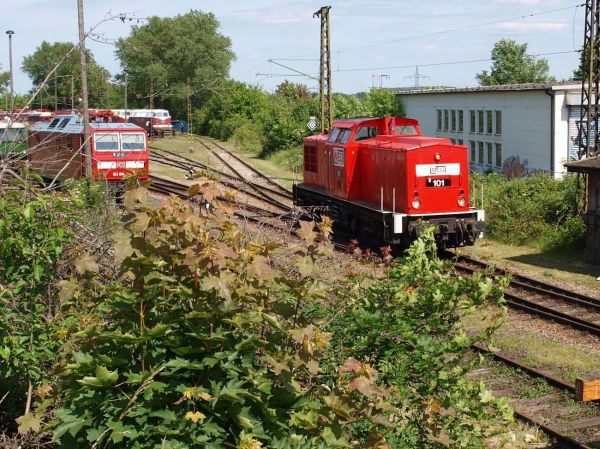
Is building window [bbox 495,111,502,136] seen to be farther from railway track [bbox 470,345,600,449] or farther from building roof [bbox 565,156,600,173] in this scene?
railway track [bbox 470,345,600,449]

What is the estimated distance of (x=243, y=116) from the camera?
188ft

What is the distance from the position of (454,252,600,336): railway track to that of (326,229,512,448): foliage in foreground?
21.8 ft

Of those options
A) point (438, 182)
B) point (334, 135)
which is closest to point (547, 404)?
point (438, 182)

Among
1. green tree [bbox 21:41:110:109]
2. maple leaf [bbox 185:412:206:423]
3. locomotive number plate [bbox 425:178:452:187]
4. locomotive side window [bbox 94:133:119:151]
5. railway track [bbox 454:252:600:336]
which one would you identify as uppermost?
green tree [bbox 21:41:110:109]

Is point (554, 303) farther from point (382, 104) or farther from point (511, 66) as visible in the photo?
point (511, 66)

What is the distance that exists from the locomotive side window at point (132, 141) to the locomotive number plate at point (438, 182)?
435 inches

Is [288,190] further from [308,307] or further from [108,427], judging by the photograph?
[108,427]

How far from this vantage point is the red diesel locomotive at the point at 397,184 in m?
16.9

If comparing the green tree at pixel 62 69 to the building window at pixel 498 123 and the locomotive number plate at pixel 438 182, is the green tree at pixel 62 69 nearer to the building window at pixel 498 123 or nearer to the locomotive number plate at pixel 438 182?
the locomotive number plate at pixel 438 182

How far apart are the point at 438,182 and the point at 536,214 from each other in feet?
16.6

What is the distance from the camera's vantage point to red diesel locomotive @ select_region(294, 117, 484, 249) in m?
16.9

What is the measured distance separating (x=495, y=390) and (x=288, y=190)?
2032 centimetres

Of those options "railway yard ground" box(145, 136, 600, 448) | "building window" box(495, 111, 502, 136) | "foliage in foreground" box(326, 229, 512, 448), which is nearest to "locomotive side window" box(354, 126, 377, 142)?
"railway yard ground" box(145, 136, 600, 448)

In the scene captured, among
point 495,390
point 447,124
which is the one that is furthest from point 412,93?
point 495,390
